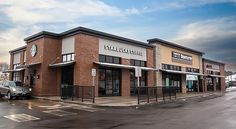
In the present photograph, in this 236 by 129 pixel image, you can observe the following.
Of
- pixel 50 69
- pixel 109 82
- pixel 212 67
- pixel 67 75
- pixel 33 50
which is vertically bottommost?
pixel 109 82

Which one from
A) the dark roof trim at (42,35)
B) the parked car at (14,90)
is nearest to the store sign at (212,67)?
the dark roof trim at (42,35)

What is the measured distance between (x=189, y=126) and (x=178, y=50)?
102 ft

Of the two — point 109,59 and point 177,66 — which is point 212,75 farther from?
point 109,59

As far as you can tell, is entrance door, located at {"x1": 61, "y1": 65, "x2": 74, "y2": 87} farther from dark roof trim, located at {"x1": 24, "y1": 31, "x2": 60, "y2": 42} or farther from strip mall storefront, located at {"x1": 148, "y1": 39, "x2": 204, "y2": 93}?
strip mall storefront, located at {"x1": 148, "y1": 39, "x2": 204, "y2": 93}

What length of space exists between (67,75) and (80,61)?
9.72 ft

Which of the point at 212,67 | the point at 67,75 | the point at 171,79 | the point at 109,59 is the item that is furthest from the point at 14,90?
the point at 212,67

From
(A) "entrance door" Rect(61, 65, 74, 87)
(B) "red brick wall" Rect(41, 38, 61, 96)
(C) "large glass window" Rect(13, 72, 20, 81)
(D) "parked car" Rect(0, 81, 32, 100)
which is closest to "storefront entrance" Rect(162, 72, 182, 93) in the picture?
(A) "entrance door" Rect(61, 65, 74, 87)

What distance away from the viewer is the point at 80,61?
23.6 metres

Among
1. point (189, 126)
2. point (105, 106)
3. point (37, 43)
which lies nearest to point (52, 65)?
point (37, 43)

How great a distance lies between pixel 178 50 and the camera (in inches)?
1547

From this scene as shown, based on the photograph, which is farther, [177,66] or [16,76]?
[177,66]

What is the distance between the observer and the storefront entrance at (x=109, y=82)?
26000 mm

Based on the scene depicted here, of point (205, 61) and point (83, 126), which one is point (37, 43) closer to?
point (83, 126)

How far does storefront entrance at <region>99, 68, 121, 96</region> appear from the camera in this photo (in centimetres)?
2600
